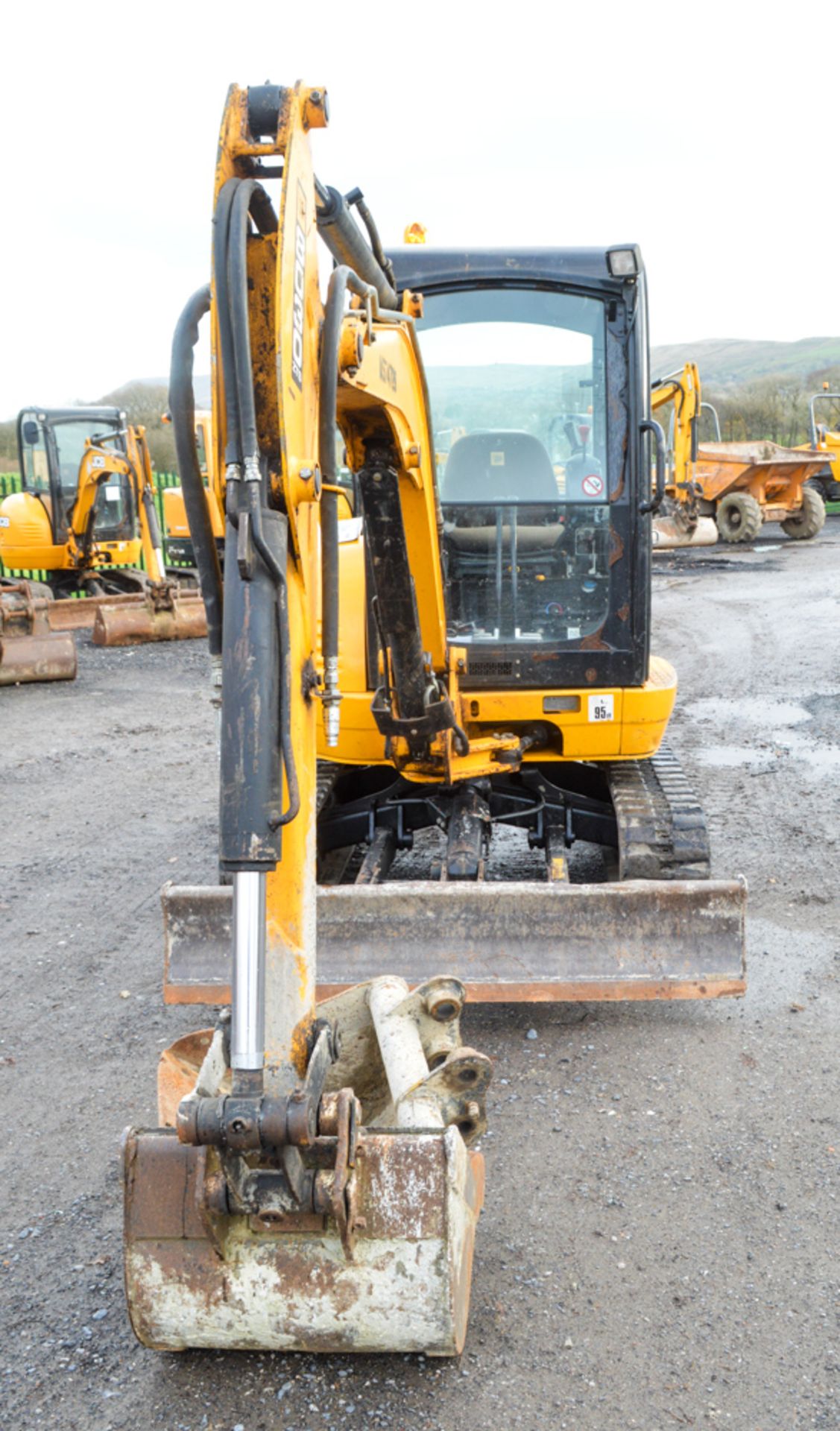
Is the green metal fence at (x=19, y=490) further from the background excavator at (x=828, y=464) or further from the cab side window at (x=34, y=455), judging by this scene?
the background excavator at (x=828, y=464)

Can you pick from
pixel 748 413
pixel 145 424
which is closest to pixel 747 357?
pixel 748 413

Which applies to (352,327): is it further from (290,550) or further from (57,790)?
(57,790)

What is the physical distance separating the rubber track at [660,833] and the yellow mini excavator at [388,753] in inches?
0.5

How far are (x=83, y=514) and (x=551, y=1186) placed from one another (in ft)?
43.6

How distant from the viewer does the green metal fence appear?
17.6 m

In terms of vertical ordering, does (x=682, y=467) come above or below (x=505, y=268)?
below

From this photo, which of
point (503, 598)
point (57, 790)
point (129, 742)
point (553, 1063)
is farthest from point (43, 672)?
point (553, 1063)

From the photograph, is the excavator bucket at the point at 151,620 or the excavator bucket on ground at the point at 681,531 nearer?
the excavator bucket at the point at 151,620

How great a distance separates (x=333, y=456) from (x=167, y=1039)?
2244 mm

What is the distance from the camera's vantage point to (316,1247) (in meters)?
2.41

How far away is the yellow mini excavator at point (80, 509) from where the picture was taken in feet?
47.7

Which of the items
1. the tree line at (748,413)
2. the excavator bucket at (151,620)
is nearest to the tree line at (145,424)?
the tree line at (748,413)

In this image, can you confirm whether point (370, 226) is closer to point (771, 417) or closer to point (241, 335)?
point (241, 335)

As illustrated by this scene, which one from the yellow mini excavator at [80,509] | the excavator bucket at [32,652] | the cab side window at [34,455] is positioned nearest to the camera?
the excavator bucket at [32,652]
